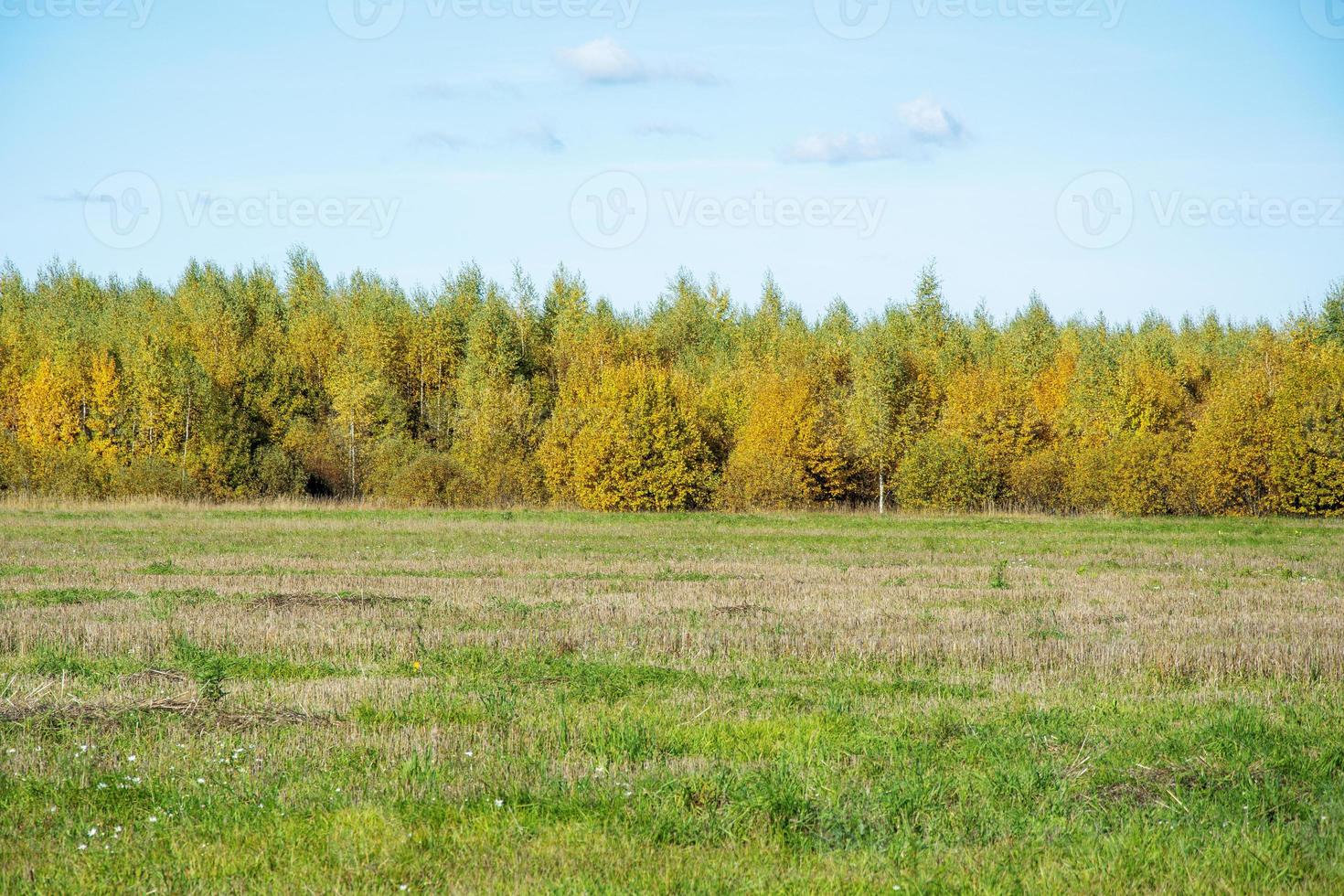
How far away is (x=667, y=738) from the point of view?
30.8 ft

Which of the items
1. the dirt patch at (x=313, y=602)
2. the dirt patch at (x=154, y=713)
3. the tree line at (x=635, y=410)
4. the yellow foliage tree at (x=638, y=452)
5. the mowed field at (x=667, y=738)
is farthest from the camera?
the yellow foliage tree at (x=638, y=452)

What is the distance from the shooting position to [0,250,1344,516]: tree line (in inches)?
2119

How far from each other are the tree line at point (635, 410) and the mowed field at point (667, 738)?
3545 cm

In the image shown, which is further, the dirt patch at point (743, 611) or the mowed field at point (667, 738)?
the dirt patch at point (743, 611)

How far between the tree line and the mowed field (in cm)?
3545

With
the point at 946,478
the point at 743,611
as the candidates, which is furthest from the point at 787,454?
the point at 743,611

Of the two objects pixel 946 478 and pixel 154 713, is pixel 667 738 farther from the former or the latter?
pixel 946 478

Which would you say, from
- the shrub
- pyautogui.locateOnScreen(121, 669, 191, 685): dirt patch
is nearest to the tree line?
the shrub

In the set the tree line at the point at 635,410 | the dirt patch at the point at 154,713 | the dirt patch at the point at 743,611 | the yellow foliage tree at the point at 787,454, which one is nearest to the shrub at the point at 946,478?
the tree line at the point at 635,410

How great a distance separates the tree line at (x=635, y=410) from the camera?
53.8m

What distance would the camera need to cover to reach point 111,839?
6.95 meters

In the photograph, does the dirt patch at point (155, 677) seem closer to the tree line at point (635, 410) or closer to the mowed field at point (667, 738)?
the mowed field at point (667, 738)

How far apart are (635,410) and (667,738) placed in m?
49.9

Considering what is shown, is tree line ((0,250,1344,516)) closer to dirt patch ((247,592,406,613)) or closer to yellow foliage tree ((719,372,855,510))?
yellow foliage tree ((719,372,855,510))
